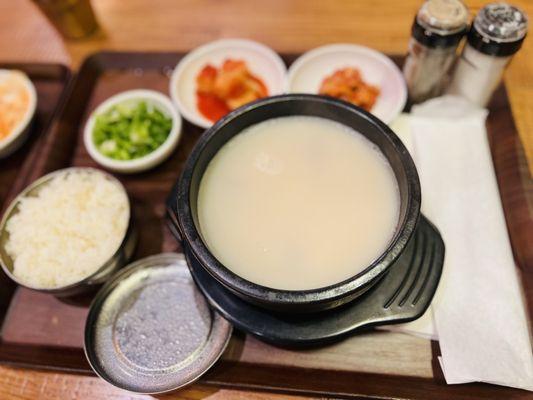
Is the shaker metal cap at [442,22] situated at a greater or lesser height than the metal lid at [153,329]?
greater

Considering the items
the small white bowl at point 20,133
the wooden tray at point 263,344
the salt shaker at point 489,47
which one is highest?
the salt shaker at point 489,47

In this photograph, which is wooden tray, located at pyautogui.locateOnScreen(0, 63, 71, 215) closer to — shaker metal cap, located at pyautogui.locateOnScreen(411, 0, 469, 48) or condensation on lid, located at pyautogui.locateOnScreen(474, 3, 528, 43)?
shaker metal cap, located at pyautogui.locateOnScreen(411, 0, 469, 48)

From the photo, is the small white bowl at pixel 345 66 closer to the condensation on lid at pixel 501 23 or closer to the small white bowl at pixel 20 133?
the condensation on lid at pixel 501 23

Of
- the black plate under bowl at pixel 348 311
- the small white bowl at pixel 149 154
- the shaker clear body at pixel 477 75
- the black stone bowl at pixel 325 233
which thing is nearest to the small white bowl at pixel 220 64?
the small white bowl at pixel 149 154

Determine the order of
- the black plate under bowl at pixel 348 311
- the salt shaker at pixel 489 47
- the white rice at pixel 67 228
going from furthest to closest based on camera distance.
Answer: the salt shaker at pixel 489 47
the white rice at pixel 67 228
the black plate under bowl at pixel 348 311

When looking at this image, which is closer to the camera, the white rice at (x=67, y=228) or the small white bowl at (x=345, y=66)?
the white rice at (x=67, y=228)

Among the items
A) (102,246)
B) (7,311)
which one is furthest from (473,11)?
(7,311)

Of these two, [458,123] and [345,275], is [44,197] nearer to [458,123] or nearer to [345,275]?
[345,275]

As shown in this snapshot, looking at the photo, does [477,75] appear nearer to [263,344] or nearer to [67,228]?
[263,344]
